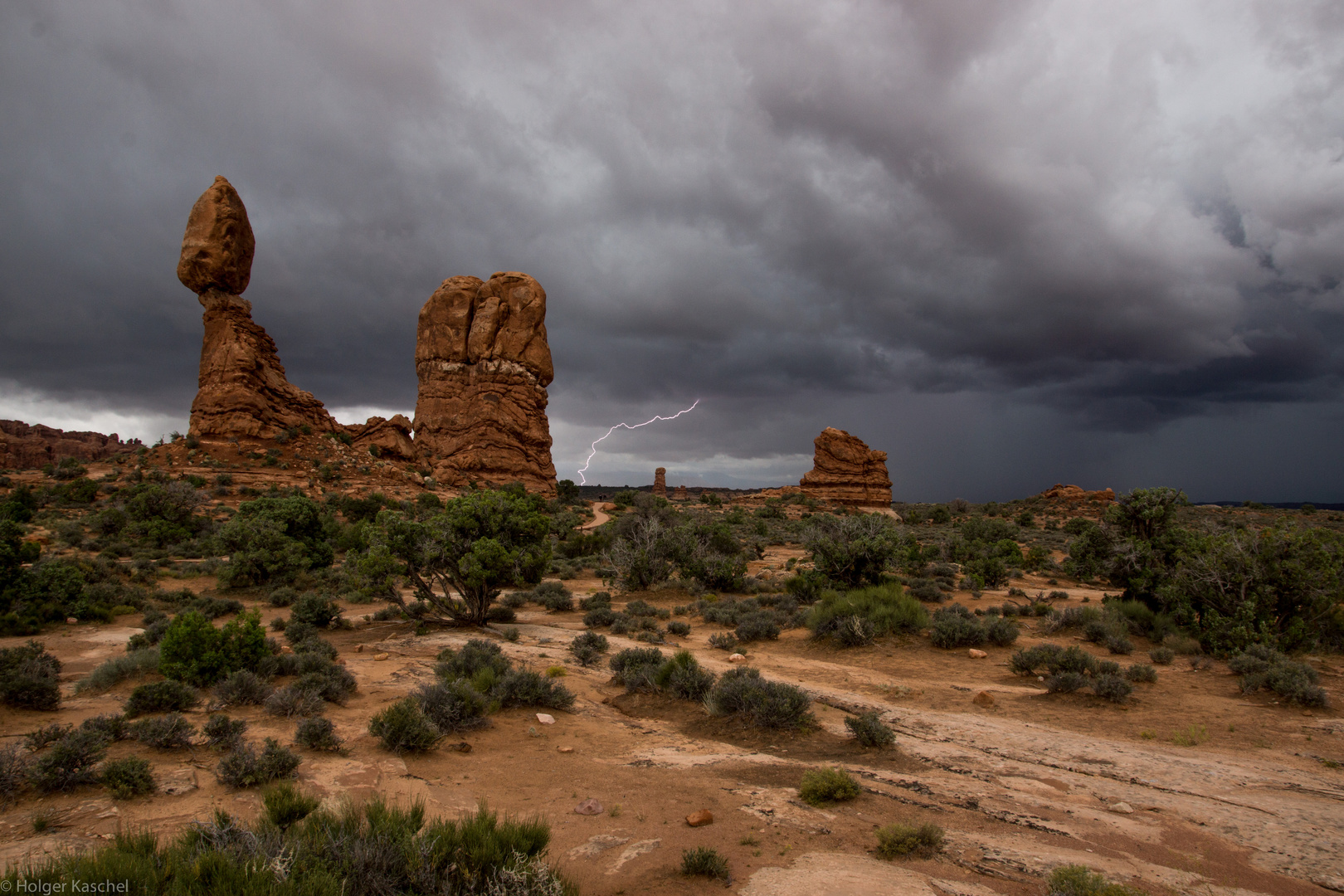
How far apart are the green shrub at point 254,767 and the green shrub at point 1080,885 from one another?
6.86 m

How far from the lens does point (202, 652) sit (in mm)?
8805

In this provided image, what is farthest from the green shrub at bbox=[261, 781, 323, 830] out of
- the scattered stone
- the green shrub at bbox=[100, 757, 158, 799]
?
the scattered stone

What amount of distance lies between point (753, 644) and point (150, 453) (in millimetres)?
44284

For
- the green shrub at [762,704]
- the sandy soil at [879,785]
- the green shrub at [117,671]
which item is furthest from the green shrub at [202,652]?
the green shrub at [762,704]

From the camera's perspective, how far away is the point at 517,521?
48.7ft

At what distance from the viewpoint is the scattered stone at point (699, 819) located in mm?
5297

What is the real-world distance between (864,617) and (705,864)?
33.6ft

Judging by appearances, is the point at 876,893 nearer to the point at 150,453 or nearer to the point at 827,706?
the point at 827,706

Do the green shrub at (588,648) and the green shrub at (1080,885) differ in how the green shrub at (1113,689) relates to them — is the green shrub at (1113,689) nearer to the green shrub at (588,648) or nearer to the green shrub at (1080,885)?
the green shrub at (1080,885)

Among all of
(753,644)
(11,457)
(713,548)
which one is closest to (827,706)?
(753,644)

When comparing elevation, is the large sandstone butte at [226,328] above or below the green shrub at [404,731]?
above

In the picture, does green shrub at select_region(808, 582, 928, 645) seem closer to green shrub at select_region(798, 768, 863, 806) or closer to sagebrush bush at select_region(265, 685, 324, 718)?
green shrub at select_region(798, 768, 863, 806)

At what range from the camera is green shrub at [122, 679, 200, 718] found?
7402 millimetres

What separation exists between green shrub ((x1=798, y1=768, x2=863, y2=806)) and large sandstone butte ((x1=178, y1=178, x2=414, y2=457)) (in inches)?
1747
